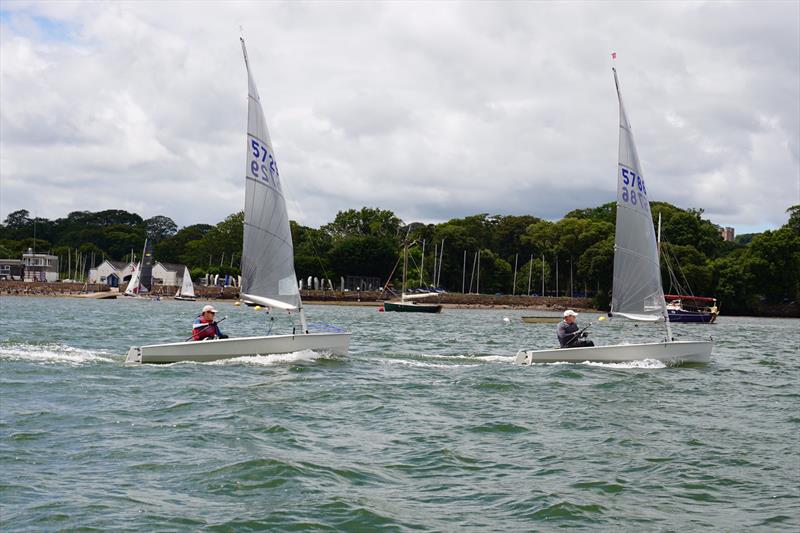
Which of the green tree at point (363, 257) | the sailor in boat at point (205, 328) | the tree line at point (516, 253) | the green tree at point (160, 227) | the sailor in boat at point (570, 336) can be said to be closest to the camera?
the sailor in boat at point (205, 328)

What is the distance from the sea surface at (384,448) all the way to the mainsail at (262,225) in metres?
1.97

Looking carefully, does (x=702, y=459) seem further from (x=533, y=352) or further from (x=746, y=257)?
(x=746, y=257)

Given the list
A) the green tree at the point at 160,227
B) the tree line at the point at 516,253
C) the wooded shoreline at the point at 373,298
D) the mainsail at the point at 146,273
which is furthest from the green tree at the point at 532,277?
the green tree at the point at 160,227

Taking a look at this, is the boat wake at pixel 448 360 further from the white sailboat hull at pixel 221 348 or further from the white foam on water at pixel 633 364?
the white sailboat hull at pixel 221 348

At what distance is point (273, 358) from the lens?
22188mm

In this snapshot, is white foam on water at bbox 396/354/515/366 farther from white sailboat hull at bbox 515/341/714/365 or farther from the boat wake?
white sailboat hull at bbox 515/341/714/365

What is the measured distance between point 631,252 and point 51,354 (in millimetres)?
16074

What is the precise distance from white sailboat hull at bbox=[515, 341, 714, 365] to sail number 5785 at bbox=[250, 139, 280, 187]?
7.88 meters

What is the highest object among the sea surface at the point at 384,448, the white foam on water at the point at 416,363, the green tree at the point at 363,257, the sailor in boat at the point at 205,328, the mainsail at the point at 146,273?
the green tree at the point at 363,257

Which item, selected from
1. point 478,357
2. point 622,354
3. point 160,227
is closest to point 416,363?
point 478,357

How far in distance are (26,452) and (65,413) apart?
9.71 feet

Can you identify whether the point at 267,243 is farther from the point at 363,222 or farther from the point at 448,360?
the point at 363,222

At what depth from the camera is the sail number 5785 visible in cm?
2314

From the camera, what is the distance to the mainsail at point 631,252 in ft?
85.2
